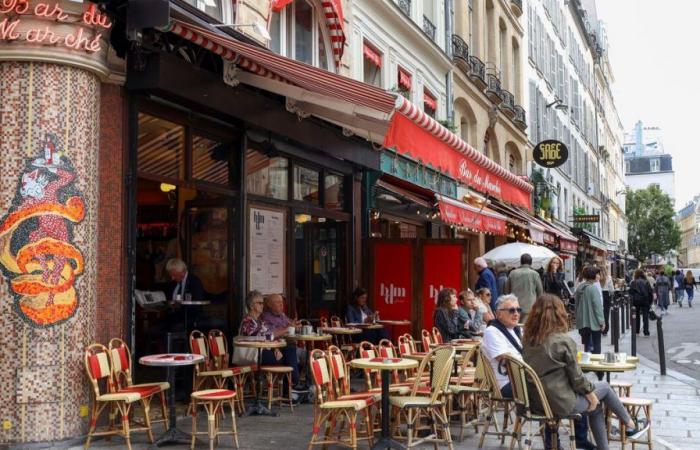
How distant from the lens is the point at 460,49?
20719 mm

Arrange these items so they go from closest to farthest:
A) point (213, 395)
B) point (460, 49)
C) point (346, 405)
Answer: point (346, 405) → point (213, 395) → point (460, 49)

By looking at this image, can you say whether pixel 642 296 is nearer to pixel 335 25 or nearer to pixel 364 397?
pixel 335 25

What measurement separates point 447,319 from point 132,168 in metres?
4.28

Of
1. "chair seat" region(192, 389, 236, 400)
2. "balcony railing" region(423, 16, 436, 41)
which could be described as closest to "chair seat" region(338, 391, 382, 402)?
"chair seat" region(192, 389, 236, 400)

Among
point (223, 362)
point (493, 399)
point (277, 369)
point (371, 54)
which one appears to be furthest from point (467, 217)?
point (493, 399)

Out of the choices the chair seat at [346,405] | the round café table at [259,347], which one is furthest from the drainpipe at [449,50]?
the chair seat at [346,405]

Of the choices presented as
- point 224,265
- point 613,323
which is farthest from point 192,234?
point 613,323

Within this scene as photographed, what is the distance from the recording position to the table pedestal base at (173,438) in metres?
6.91

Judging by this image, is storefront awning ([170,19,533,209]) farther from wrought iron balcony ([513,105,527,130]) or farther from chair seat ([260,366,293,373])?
wrought iron balcony ([513,105,527,130])

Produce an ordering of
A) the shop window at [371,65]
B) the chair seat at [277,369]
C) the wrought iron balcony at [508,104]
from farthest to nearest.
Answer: the wrought iron balcony at [508,104], the shop window at [371,65], the chair seat at [277,369]

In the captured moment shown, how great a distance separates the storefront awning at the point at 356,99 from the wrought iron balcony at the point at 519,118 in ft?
59.2

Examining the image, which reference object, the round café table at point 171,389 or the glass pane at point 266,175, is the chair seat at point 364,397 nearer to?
the round café table at point 171,389

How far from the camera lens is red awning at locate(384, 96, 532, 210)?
24.0ft

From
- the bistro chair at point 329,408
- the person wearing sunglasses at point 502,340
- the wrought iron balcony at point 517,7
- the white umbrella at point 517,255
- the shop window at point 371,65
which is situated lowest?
the bistro chair at point 329,408
